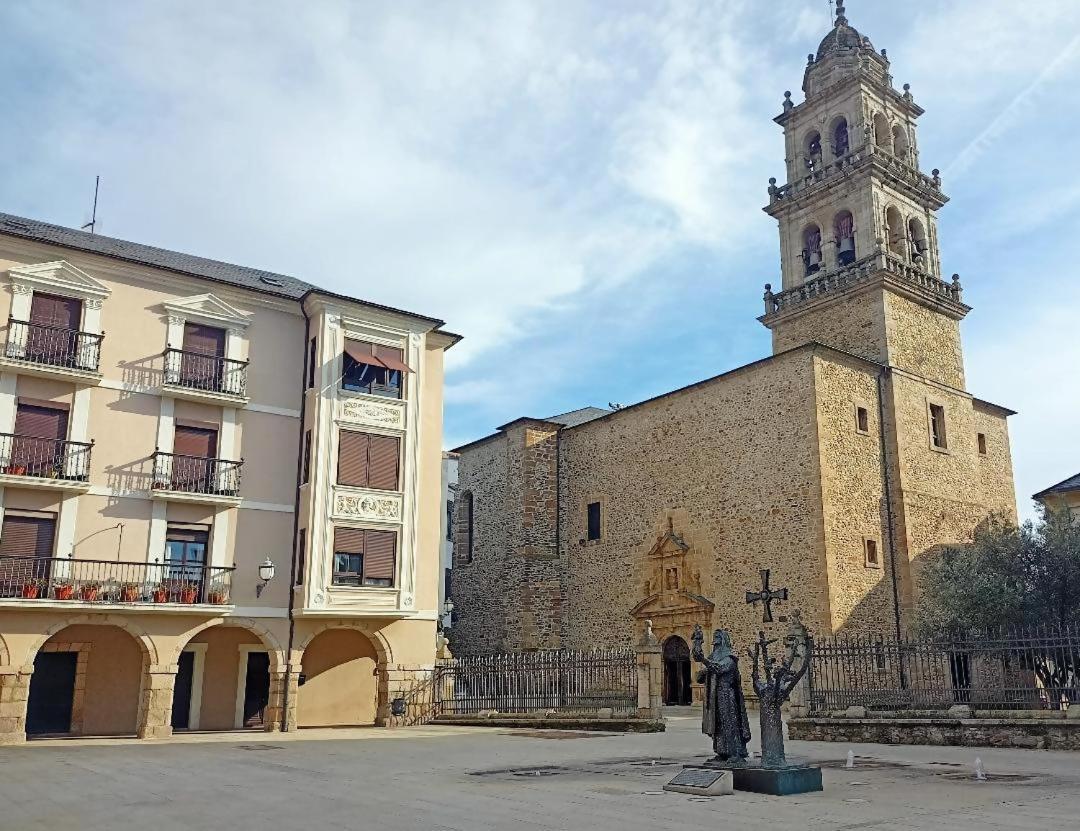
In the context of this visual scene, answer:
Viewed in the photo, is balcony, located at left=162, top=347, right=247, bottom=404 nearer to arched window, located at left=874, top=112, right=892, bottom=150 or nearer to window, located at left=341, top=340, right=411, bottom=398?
window, located at left=341, top=340, right=411, bottom=398

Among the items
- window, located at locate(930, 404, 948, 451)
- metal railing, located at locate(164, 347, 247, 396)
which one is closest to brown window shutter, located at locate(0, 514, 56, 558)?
metal railing, located at locate(164, 347, 247, 396)

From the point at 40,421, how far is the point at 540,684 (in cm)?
1178

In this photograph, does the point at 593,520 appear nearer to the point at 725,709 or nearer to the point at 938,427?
the point at 938,427

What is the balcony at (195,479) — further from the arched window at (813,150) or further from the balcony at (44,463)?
the arched window at (813,150)

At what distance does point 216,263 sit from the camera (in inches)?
921

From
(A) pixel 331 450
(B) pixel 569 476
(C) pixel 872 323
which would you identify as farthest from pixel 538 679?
(C) pixel 872 323

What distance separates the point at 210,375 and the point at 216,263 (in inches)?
176

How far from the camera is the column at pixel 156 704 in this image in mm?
17812

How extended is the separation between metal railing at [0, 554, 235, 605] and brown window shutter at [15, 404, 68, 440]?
2427mm

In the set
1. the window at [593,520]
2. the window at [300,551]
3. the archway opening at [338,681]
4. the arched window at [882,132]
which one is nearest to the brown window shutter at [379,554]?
the window at [300,551]

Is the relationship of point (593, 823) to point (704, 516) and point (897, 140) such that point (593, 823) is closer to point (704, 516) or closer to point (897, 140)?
point (704, 516)

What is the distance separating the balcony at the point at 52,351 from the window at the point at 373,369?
17.0 ft

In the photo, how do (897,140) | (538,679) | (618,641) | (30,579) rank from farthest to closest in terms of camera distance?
(897,140) → (618,641) → (538,679) → (30,579)

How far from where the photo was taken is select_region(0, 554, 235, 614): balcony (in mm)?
17000
